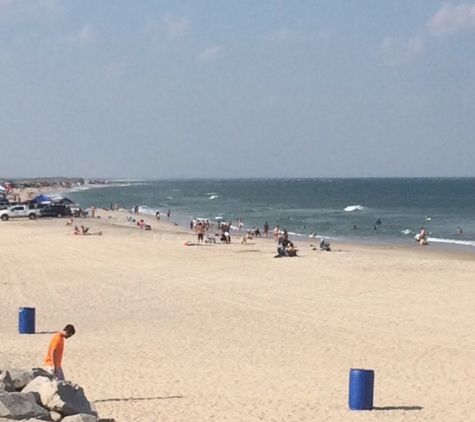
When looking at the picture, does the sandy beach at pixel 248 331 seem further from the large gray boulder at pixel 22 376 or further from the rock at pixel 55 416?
the rock at pixel 55 416

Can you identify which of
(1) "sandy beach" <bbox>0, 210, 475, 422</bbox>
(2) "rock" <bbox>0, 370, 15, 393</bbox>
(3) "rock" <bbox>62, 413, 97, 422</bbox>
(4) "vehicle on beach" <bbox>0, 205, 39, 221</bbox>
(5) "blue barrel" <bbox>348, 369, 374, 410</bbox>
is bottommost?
(4) "vehicle on beach" <bbox>0, 205, 39, 221</bbox>

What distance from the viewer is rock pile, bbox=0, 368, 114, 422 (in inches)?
322

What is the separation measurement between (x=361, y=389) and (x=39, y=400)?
4.69 m

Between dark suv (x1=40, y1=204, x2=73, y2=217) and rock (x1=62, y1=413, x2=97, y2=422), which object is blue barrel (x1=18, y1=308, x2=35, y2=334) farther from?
dark suv (x1=40, y1=204, x2=73, y2=217)

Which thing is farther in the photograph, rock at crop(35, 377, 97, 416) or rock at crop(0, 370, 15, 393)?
rock at crop(0, 370, 15, 393)

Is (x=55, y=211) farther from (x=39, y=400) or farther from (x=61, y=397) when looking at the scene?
(x=61, y=397)

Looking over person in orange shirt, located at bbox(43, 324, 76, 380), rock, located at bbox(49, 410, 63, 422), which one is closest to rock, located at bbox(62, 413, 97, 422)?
rock, located at bbox(49, 410, 63, 422)

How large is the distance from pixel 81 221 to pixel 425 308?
3727cm

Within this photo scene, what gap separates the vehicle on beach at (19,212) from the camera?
5644cm

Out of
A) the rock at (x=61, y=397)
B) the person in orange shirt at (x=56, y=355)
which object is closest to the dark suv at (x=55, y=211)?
the person in orange shirt at (x=56, y=355)

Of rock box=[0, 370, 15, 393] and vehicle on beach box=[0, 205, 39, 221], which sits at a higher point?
rock box=[0, 370, 15, 393]

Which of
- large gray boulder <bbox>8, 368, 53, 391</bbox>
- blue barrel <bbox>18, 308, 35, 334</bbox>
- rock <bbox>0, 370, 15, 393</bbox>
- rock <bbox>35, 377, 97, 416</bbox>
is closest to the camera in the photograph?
rock <bbox>35, 377, 97, 416</bbox>

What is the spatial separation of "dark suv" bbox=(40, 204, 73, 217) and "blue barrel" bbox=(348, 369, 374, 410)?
4856cm

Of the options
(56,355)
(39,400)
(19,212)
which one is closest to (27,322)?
(56,355)
